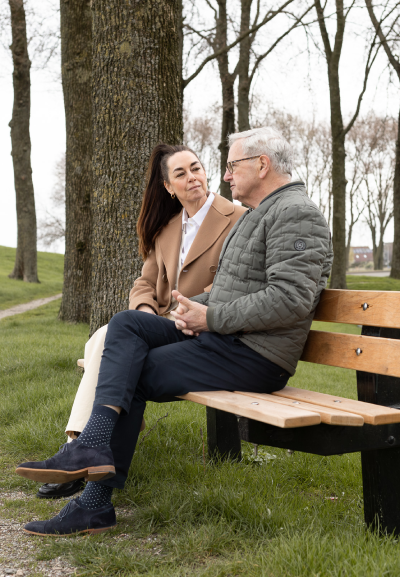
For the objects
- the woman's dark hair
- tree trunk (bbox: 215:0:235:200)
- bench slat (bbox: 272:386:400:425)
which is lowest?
bench slat (bbox: 272:386:400:425)

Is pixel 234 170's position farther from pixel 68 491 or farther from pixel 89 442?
pixel 68 491

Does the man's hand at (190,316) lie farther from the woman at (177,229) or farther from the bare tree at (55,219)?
the bare tree at (55,219)

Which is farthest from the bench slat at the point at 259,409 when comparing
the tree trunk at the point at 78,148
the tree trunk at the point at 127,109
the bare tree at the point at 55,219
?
the bare tree at the point at 55,219

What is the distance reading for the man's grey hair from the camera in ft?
10.2

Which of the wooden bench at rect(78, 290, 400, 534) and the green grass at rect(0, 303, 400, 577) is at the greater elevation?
the wooden bench at rect(78, 290, 400, 534)

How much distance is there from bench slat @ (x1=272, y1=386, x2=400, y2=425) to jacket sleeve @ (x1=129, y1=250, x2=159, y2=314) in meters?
1.16

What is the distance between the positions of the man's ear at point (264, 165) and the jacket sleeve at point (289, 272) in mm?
395

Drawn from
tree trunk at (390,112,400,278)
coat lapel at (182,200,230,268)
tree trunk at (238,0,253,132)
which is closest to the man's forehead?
coat lapel at (182,200,230,268)

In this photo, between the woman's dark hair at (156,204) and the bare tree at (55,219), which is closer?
the woman's dark hair at (156,204)

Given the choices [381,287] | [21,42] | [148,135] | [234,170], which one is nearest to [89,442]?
[234,170]

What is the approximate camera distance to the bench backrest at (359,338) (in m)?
2.63

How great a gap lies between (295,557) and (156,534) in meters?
0.77

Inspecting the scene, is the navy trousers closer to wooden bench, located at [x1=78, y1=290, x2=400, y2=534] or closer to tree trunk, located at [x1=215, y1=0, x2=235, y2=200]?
wooden bench, located at [x1=78, y1=290, x2=400, y2=534]

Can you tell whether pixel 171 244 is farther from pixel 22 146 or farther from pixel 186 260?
pixel 22 146
